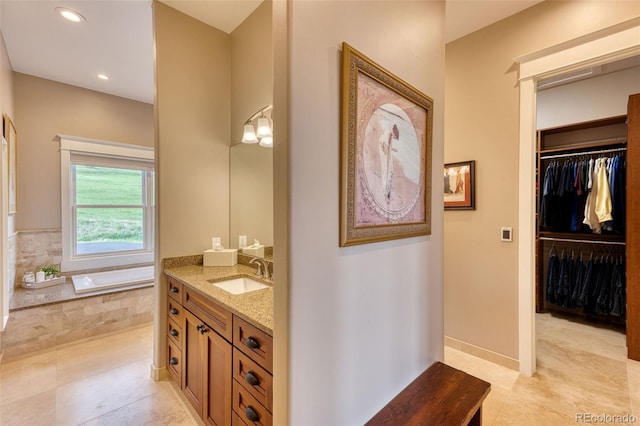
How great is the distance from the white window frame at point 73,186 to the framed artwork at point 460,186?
13.5ft

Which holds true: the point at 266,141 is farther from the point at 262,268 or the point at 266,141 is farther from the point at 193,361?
the point at 193,361

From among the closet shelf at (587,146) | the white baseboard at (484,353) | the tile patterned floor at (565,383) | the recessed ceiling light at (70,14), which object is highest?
the recessed ceiling light at (70,14)

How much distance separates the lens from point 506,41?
7.64ft

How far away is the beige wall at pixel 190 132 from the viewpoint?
2217 mm

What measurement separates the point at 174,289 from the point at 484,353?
8.71 ft

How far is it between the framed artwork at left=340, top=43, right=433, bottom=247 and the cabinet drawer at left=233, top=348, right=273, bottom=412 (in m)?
0.70

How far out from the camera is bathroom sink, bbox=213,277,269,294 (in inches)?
Answer: 79.8

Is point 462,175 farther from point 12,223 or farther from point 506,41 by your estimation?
point 12,223

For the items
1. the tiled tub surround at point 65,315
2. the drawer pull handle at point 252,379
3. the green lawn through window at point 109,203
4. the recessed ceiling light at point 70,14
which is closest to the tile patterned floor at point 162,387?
the tiled tub surround at point 65,315

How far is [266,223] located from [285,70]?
153 centimetres

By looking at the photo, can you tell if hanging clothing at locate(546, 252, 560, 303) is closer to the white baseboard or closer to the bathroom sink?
the white baseboard

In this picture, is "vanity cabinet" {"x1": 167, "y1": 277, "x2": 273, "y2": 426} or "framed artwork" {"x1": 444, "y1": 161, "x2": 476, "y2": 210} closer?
"vanity cabinet" {"x1": 167, "y1": 277, "x2": 273, "y2": 426}

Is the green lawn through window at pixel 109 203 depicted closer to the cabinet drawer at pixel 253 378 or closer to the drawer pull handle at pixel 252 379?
the cabinet drawer at pixel 253 378

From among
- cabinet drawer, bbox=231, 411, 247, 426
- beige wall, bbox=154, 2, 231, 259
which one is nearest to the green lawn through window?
beige wall, bbox=154, 2, 231, 259
